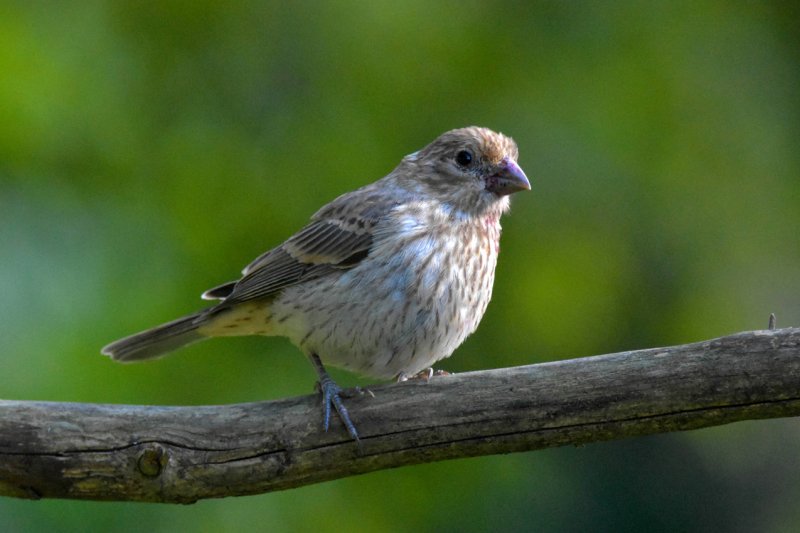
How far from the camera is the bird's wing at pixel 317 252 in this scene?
4.95 m

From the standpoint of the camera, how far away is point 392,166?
596 centimetres

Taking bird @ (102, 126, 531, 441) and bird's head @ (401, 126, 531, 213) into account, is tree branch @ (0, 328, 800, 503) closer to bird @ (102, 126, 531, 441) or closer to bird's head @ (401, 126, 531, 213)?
bird @ (102, 126, 531, 441)

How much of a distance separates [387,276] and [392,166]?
1.39 metres

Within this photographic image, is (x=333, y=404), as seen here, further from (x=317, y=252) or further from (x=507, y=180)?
(x=507, y=180)

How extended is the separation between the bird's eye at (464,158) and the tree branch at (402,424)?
136 cm

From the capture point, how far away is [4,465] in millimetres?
3865

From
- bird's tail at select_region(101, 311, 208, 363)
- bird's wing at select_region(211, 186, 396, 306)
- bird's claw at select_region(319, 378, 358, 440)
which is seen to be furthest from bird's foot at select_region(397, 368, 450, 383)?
bird's tail at select_region(101, 311, 208, 363)

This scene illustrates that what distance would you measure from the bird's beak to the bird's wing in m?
0.49

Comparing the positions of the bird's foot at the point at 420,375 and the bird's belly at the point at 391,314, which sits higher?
the bird's belly at the point at 391,314

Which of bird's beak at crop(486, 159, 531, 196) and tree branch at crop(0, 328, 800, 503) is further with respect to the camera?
bird's beak at crop(486, 159, 531, 196)

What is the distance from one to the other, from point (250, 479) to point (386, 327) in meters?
0.96

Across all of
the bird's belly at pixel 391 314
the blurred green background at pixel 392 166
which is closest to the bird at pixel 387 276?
the bird's belly at pixel 391 314

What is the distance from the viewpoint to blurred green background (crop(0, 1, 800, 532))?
5.52 m

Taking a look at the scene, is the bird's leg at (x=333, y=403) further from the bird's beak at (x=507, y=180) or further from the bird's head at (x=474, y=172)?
the bird's beak at (x=507, y=180)
